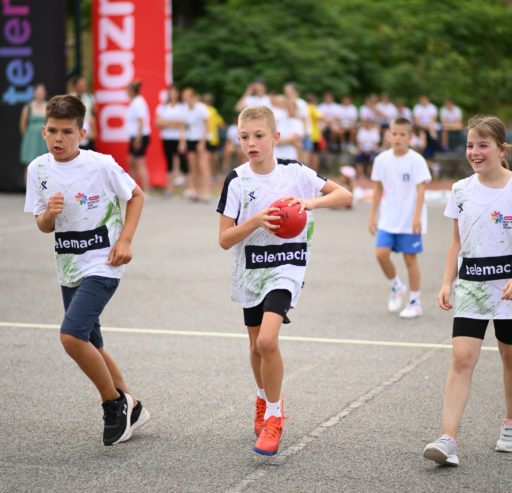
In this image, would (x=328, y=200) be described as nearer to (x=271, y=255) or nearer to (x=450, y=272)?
(x=271, y=255)

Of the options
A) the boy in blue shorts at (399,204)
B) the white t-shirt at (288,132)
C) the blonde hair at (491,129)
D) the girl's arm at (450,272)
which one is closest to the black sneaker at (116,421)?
the girl's arm at (450,272)

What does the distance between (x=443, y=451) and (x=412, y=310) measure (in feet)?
13.4

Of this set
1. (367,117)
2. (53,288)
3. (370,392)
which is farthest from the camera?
(367,117)

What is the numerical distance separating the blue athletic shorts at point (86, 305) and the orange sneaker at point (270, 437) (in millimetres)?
1066

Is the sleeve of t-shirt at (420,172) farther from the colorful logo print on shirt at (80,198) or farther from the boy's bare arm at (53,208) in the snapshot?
the boy's bare arm at (53,208)

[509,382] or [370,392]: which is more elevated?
[509,382]

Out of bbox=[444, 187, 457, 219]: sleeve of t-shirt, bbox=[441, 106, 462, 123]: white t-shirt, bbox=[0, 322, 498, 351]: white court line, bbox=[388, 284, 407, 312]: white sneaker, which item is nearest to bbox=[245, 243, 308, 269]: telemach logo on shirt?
bbox=[444, 187, 457, 219]: sleeve of t-shirt

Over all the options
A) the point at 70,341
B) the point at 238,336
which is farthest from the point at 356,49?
the point at 70,341

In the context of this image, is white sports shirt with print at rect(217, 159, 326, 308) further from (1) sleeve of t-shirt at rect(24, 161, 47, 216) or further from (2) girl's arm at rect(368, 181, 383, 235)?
(2) girl's arm at rect(368, 181, 383, 235)

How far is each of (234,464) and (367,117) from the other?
25506 mm

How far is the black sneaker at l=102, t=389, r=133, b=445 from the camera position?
4996mm

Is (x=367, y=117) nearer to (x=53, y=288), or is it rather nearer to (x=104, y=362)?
(x=53, y=288)

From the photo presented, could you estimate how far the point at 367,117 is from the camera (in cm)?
2936

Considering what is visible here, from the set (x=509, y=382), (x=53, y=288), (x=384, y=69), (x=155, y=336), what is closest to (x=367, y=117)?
(x=384, y=69)
